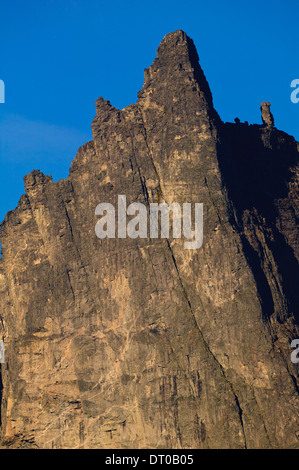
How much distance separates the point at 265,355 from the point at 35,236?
29458mm

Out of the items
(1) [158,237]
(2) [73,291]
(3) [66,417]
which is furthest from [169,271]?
(3) [66,417]

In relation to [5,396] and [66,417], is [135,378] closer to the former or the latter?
[66,417]

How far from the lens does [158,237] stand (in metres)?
114

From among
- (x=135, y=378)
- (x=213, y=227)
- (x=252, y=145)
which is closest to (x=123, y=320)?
(x=135, y=378)

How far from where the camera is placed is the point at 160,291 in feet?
371

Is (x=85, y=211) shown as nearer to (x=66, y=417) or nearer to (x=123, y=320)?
(x=123, y=320)

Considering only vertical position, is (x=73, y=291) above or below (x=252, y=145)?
below

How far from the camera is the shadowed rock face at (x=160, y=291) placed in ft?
356

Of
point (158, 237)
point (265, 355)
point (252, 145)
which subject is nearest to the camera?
point (265, 355)

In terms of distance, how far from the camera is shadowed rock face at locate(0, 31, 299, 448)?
108 metres

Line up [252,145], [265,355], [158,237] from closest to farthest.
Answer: [265,355] → [158,237] → [252,145]
